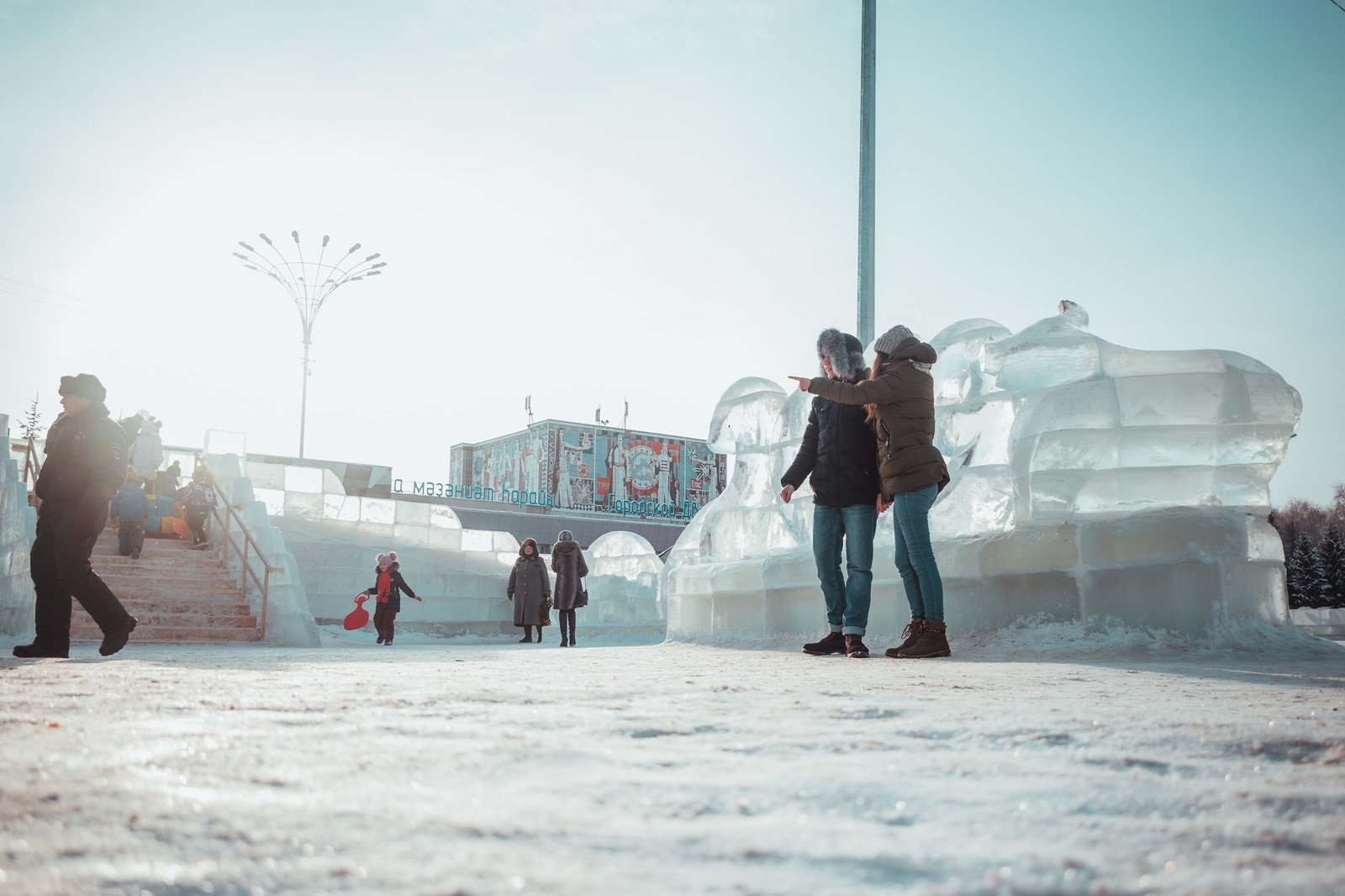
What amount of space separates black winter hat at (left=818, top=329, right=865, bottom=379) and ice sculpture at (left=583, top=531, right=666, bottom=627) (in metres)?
9.37

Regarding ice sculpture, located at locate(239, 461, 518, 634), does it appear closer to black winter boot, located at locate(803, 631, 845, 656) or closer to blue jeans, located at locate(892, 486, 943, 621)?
black winter boot, located at locate(803, 631, 845, 656)

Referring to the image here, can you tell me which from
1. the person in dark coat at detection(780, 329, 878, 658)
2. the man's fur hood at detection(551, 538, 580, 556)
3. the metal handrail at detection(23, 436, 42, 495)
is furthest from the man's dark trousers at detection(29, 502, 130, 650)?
the metal handrail at detection(23, 436, 42, 495)

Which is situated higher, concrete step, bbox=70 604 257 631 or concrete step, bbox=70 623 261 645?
concrete step, bbox=70 604 257 631

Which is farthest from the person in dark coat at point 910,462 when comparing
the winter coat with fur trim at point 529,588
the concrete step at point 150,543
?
the concrete step at point 150,543

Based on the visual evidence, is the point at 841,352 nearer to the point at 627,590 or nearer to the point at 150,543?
the point at 627,590

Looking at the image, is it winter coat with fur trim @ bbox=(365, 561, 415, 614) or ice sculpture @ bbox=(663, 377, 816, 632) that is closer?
ice sculpture @ bbox=(663, 377, 816, 632)

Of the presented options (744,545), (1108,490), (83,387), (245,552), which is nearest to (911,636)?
(1108,490)

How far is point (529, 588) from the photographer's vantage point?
1423 cm

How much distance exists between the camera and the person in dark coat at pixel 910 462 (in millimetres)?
5355

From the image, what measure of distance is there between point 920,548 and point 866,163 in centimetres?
639

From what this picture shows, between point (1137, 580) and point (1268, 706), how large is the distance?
9.59 feet

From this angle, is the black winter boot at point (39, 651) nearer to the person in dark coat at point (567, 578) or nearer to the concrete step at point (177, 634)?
the concrete step at point (177, 634)

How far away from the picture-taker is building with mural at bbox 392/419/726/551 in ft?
131

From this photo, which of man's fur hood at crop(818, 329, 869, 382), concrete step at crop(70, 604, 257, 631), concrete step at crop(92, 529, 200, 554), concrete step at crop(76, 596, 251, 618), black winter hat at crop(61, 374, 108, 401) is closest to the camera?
black winter hat at crop(61, 374, 108, 401)
